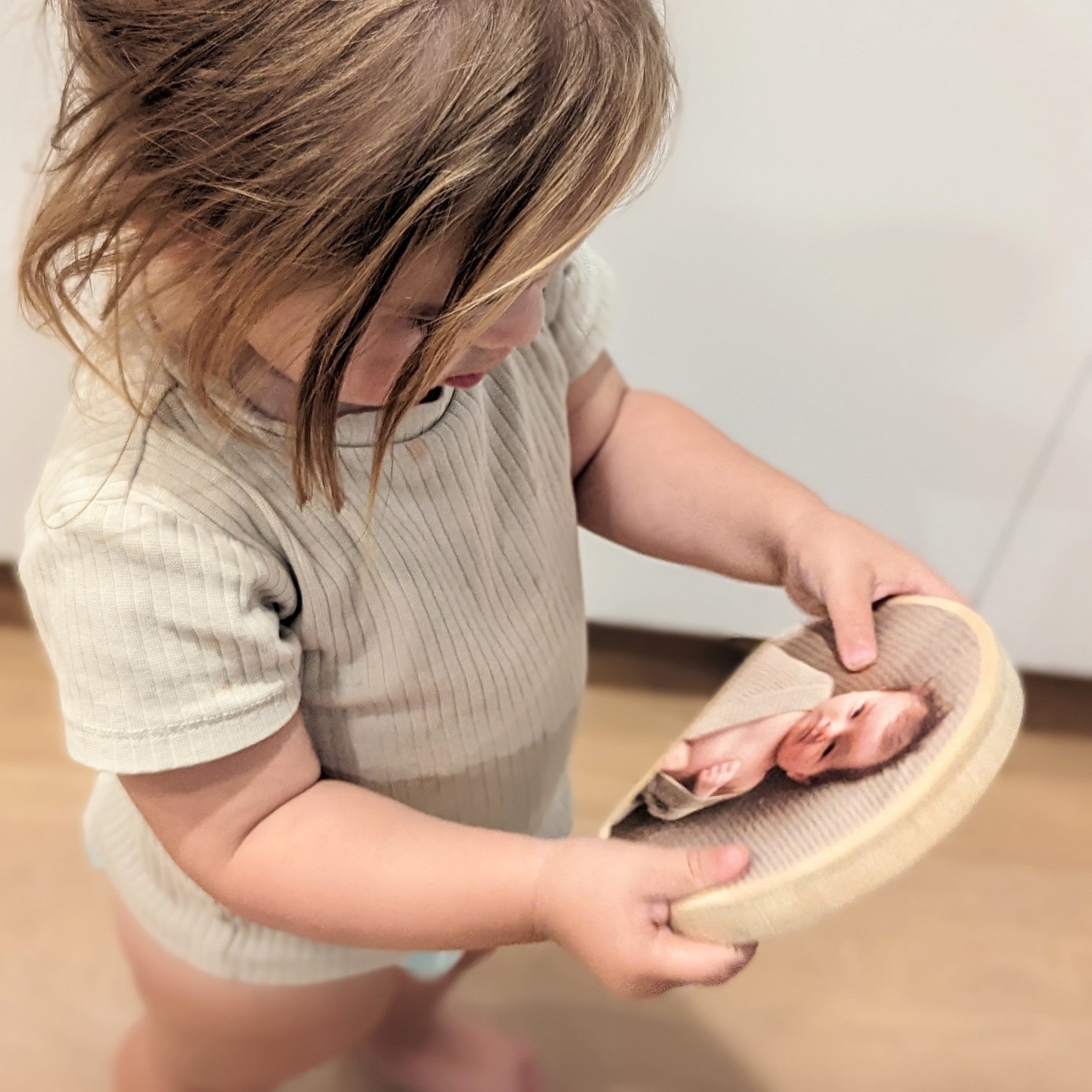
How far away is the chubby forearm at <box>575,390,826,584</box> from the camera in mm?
421

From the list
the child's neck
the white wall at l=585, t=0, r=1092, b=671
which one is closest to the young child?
the child's neck

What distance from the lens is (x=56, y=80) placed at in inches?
18.0

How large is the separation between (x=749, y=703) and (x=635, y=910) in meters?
0.10

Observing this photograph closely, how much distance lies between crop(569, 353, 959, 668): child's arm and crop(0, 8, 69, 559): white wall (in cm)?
26

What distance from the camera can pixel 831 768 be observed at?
32 centimetres

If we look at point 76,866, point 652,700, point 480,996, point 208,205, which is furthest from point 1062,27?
point 76,866

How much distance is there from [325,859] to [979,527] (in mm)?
491

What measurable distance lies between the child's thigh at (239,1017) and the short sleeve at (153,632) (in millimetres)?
188

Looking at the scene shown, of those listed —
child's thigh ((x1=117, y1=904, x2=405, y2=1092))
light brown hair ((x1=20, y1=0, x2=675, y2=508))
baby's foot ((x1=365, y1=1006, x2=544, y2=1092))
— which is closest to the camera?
light brown hair ((x1=20, y1=0, x2=675, y2=508))

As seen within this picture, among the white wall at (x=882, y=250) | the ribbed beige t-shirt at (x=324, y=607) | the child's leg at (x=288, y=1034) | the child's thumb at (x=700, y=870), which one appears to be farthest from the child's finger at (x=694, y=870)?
the white wall at (x=882, y=250)

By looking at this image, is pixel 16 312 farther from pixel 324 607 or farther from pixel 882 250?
pixel 882 250

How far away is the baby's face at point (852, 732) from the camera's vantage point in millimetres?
308

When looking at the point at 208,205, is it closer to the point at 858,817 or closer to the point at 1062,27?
the point at 858,817

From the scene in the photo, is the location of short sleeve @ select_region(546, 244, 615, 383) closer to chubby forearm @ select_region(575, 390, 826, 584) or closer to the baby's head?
chubby forearm @ select_region(575, 390, 826, 584)
